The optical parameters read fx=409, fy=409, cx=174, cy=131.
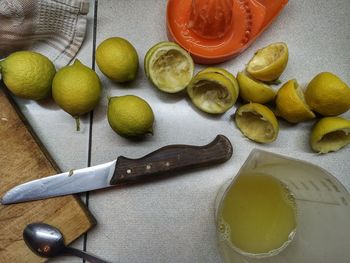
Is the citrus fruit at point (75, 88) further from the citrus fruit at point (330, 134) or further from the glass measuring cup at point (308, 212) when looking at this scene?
the citrus fruit at point (330, 134)

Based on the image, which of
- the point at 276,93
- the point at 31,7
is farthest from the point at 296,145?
the point at 31,7

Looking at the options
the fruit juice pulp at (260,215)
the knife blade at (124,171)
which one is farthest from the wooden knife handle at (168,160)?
the fruit juice pulp at (260,215)

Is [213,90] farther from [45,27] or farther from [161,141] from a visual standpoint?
[45,27]

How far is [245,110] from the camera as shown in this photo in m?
0.67

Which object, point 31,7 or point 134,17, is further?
point 134,17

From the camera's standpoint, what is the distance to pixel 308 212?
577 mm

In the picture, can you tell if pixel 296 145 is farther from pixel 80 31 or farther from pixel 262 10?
pixel 80 31

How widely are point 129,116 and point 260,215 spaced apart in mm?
237

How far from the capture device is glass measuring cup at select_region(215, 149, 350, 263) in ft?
1.72

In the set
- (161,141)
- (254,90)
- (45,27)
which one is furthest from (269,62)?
(45,27)

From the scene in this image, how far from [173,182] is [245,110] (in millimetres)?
168

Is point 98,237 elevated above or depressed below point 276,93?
below

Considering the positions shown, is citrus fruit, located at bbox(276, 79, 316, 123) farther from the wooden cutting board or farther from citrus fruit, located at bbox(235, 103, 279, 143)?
the wooden cutting board

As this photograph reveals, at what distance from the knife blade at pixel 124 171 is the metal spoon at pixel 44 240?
46mm
